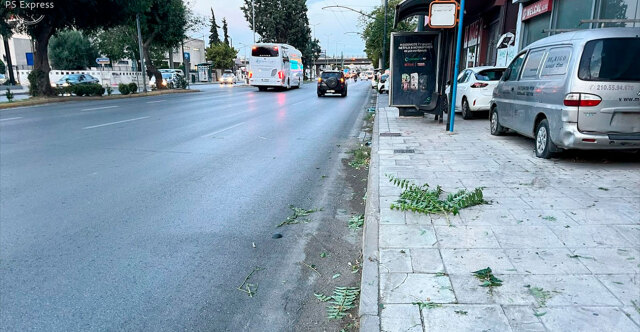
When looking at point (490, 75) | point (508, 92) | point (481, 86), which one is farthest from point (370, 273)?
point (490, 75)

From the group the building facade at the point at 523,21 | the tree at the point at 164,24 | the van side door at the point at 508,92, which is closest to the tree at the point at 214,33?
the tree at the point at 164,24

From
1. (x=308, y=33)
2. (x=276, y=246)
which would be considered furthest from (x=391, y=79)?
(x=308, y=33)

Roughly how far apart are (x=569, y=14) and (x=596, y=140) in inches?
345

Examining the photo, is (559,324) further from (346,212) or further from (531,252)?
(346,212)

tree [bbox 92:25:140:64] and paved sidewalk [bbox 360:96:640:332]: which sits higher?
tree [bbox 92:25:140:64]

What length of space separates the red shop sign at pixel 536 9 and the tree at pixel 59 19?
20.6m

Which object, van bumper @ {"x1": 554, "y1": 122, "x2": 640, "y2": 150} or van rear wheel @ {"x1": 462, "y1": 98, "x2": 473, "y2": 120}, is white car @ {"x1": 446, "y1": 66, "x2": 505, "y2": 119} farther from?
van bumper @ {"x1": 554, "y1": 122, "x2": 640, "y2": 150}

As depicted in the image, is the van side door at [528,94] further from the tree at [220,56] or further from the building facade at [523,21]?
the tree at [220,56]

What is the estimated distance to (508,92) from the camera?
8.32m

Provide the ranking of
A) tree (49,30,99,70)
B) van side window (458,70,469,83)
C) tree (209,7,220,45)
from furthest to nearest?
tree (209,7,220,45)
tree (49,30,99,70)
van side window (458,70,469,83)

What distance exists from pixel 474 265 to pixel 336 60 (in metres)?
140

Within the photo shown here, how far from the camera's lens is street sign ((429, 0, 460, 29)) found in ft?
30.9

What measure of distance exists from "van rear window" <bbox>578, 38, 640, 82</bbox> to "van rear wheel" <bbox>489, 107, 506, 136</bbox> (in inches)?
127

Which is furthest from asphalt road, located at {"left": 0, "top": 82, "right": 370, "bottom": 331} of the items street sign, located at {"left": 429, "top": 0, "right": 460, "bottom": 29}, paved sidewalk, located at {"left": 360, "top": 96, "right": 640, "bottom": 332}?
street sign, located at {"left": 429, "top": 0, "right": 460, "bottom": 29}
